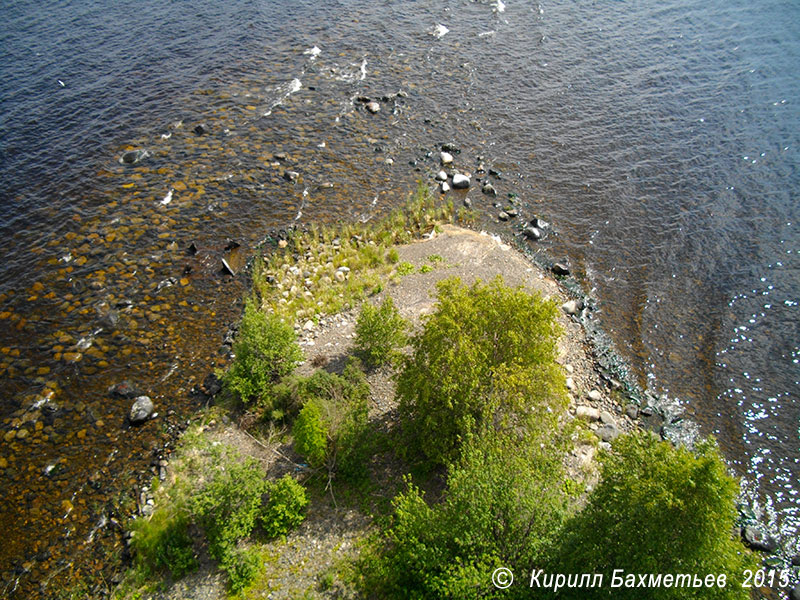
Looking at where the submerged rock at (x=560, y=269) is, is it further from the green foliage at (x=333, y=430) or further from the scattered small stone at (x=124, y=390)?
the scattered small stone at (x=124, y=390)

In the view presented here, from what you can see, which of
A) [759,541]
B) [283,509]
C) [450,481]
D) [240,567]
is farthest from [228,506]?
[759,541]

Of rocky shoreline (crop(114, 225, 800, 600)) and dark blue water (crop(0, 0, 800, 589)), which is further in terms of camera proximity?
dark blue water (crop(0, 0, 800, 589))

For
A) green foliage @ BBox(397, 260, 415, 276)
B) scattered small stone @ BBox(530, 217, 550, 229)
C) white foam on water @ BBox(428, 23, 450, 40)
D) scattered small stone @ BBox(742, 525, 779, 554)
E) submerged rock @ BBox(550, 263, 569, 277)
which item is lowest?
scattered small stone @ BBox(742, 525, 779, 554)

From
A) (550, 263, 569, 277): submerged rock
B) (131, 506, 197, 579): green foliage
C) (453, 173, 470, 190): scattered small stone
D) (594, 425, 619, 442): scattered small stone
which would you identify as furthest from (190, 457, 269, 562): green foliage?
(453, 173, 470, 190): scattered small stone

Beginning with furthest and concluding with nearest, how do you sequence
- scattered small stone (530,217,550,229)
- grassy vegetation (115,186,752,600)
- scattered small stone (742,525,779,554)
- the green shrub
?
scattered small stone (530,217,550,229)
scattered small stone (742,525,779,554)
the green shrub
grassy vegetation (115,186,752,600)

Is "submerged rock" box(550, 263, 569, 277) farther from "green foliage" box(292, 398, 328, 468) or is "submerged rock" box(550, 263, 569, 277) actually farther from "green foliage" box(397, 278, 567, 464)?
"green foliage" box(292, 398, 328, 468)

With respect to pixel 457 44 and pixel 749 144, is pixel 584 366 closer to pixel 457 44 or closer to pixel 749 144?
pixel 749 144

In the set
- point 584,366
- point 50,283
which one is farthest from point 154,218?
point 584,366
